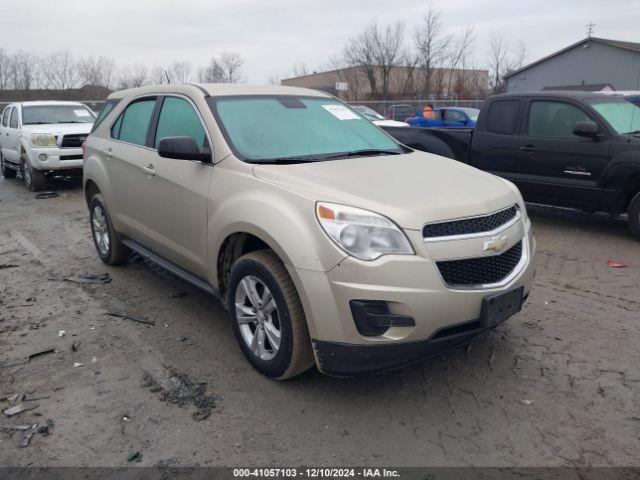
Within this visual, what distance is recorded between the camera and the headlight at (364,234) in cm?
285

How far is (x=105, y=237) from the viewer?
5.77 metres

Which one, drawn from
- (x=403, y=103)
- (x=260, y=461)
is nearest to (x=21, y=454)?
(x=260, y=461)

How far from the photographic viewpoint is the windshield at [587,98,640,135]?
6766 mm

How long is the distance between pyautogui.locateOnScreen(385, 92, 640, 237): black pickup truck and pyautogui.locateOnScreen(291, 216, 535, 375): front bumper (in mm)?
4549

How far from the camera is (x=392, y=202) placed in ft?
9.84

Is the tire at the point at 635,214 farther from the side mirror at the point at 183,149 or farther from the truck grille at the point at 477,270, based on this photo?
the side mirror at the point at 183,149

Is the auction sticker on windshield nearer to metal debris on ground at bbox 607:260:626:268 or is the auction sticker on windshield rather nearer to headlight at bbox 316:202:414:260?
headlight at bbox 316:202:414:260

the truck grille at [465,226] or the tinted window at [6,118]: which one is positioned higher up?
the tinted window at [6,118]

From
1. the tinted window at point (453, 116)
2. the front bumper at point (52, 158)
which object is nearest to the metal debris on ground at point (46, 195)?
the front bumper at point (52, 158)

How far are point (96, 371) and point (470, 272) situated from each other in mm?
2503

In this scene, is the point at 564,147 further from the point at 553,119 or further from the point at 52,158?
the point at 52,158

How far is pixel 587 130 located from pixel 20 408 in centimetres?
647

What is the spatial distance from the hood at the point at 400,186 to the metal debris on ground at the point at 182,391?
1359mm

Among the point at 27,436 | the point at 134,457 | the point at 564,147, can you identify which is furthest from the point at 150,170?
the point at 564,147
